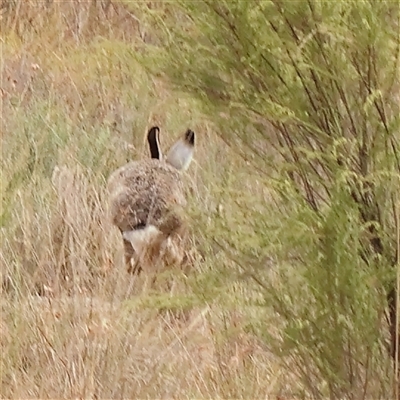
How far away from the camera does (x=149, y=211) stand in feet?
13.9

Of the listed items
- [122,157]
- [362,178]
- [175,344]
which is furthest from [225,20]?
[122,157]

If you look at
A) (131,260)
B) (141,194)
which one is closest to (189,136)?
(141,194)

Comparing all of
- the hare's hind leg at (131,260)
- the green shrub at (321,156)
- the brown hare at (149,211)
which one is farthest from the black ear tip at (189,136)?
the green shrub at (321,156)

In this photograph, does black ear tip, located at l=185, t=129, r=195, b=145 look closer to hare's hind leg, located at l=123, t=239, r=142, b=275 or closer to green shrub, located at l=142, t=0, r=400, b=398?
hare's hind leg, located at l=123, t=239, r=142, b=275

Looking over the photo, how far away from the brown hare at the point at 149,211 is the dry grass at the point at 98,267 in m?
0.08

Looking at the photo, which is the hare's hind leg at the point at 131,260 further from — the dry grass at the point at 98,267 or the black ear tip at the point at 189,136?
the black ear tip at the point at 189,136

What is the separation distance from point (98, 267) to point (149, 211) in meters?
0.43

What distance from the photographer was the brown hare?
4070mm

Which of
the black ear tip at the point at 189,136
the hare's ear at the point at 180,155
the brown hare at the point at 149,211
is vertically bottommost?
the brown hare at the point at 149,211

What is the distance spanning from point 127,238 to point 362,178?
1.97 metres

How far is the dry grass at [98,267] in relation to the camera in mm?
3156

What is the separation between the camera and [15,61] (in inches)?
235

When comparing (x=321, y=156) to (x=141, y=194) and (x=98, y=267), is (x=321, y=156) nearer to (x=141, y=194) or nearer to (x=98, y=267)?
(x=98, y=267)

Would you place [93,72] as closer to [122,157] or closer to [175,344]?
[122,157]
